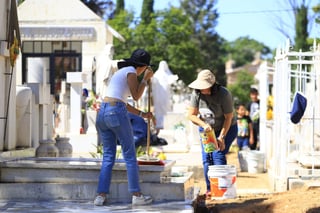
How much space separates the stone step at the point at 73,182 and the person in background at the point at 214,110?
683 mm

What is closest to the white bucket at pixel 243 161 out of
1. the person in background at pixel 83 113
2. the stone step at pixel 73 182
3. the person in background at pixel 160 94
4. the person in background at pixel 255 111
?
the person in background at pixel 255 111

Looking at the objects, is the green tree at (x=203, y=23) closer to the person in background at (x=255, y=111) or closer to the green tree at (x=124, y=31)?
the green tree at (x=124, y=31)

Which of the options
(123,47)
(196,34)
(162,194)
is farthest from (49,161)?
(196,34)

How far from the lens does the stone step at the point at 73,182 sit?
834cm

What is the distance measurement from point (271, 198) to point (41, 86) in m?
4.74

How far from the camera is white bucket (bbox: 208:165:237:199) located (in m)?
8.95

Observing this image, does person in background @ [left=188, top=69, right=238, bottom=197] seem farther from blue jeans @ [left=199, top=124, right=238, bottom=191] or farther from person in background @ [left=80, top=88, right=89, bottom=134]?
person in background @ [left=80, top=88, right=89, bottom=134]

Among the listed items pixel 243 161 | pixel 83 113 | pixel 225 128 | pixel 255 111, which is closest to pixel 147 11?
pixel 255 111

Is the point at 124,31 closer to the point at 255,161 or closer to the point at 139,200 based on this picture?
the point at 255,161

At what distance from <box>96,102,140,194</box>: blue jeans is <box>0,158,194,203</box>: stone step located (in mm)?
310

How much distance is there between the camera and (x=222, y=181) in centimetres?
896

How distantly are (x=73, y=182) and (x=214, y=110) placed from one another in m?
1.91

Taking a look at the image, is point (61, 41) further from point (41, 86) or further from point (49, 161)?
point (49, 161)

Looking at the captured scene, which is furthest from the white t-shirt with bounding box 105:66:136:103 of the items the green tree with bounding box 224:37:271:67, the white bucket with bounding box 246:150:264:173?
the green tree with bounding box 224:37:271:67
